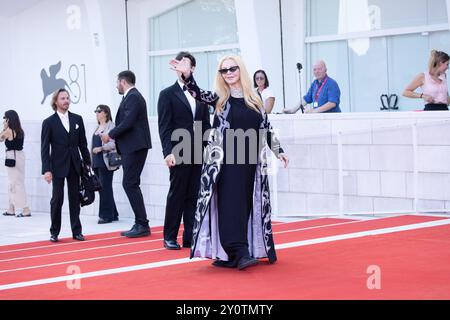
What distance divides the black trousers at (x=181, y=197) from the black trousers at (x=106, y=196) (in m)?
5.26

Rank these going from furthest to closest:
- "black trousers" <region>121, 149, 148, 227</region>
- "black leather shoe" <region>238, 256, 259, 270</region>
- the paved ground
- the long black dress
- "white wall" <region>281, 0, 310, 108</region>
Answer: "white wall" <region>281, 0, 310, 108</region> → the paved ground → "black trousers" <region>121, 149, 148, 227</region> → the long black dress → "black leather shoe" <region>238, 256, 259, 270</region>

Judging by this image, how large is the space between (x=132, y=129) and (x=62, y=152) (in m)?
0.93

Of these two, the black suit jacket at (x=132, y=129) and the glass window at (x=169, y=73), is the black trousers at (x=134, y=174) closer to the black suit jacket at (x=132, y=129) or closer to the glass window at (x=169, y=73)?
the black suit jacket at (x=132, y=129)

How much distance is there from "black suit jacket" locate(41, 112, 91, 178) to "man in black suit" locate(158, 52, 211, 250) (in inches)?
83.6

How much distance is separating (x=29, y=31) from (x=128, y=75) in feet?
46.3

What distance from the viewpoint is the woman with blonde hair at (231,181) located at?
8031mm

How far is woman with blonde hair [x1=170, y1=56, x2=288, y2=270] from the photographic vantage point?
803 centimetres

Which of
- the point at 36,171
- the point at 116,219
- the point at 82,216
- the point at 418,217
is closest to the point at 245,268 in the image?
the point at 418,217

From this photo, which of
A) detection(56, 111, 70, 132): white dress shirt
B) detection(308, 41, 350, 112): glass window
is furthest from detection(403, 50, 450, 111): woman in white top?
detection(308, 41, 350, 112): glass window

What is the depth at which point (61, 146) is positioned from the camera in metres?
11.6

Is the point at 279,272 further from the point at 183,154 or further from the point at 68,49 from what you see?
the point at 68,49

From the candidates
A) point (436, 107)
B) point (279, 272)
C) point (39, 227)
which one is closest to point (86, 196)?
A: point (39, 227)

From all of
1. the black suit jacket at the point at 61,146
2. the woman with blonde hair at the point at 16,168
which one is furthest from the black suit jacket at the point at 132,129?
the woman with blonde hair at the point at 16,168

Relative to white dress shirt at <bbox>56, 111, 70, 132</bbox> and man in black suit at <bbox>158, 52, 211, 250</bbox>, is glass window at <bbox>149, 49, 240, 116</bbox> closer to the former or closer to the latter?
white dress shirt at <bbox>56, 111, 70, 132</bbox>
